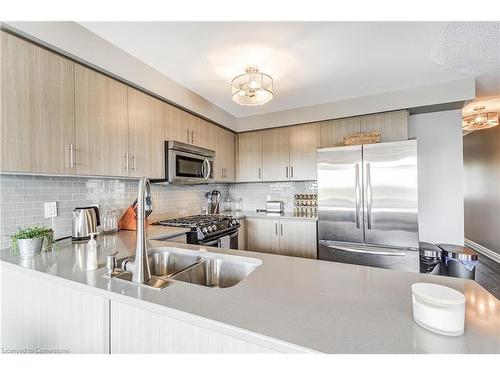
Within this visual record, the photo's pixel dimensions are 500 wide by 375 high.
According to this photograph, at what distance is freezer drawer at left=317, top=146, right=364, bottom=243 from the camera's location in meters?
2.50

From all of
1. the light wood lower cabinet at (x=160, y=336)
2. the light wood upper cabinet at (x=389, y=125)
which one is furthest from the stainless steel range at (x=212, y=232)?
the light wood upper cabinet at (x=389, y=125)

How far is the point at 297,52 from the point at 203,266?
176cm

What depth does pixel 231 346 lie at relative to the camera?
2.10 feet

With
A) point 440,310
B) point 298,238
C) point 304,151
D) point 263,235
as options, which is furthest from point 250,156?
point 440,310

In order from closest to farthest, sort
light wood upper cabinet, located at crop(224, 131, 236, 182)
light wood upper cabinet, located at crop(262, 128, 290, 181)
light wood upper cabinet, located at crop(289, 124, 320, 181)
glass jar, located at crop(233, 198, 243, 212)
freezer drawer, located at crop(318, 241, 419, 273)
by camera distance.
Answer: freezer drawer, located at crop(318, 241, 419, 273)
light wood upper cabinet, located at crop(289, 124, 320, 181)
light wood upper cabinet, located at crop(262, 128, 290, 181)
light wood upper cabinet, located at crop(224, 131, 236, 182)
glass jar, located at crop(233, 198, 243, 212)

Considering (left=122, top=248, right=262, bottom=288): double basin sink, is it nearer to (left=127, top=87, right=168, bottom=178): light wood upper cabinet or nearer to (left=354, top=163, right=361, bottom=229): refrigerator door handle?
(left=127, top=87, right=168, bottom=178): light wood upper cabinet

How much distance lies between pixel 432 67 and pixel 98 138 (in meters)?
2.96

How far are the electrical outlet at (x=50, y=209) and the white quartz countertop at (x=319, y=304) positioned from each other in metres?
0.60

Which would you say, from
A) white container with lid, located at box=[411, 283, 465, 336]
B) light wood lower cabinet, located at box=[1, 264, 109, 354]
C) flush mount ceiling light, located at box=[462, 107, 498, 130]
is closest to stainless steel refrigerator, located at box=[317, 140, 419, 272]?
flush mount ceiling light, located at box=[462, 107, 498, 130]

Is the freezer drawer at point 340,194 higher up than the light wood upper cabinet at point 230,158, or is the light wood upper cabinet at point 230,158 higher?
the light wood upper cabinet at point 230,158

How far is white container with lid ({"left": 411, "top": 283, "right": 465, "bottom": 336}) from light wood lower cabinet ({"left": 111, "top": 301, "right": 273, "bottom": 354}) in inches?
16.3

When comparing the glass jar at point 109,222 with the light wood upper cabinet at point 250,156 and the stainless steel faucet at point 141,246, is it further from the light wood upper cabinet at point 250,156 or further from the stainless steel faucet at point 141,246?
the light wood upper cabinet at point 250,156

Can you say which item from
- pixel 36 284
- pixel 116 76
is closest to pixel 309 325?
pixel 36 284

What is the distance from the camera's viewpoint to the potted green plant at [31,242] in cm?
126
